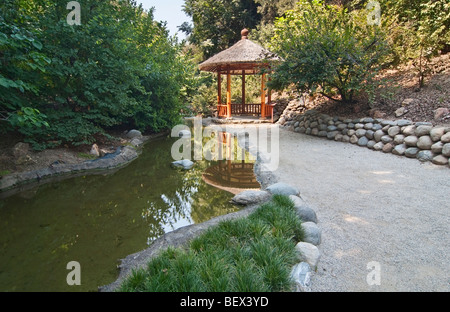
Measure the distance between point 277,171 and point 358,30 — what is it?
654 centimetres

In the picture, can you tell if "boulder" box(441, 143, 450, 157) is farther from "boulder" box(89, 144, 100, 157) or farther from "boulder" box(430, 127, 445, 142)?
"boulder" box(89, 144, 100, 157)

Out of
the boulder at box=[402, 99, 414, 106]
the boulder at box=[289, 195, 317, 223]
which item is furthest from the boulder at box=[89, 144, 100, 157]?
the boulder at box=[402, 99, 414, 106]

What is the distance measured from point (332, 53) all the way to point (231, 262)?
7.49 meters

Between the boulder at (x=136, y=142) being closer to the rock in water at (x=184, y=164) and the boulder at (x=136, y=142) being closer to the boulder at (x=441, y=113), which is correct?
the rock in water at (x=184, y=164)

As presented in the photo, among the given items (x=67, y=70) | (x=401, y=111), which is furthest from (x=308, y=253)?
(x=401, y=111)

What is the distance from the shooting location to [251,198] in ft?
13.0

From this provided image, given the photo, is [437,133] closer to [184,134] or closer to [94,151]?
[94,151]

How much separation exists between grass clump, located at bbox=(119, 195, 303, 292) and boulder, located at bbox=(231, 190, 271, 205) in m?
1.04

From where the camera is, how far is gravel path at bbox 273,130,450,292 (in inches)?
84.8

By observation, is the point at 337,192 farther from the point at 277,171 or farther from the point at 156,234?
the point at 156,234

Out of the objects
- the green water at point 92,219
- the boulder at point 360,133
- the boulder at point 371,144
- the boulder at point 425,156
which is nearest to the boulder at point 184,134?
the green water at point 92,219

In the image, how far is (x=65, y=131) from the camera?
614cm

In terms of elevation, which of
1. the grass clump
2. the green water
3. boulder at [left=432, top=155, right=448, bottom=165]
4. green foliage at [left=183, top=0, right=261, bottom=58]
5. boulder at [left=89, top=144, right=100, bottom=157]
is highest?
green foliage at [left=183, top=0, right=261, bottom=58]
